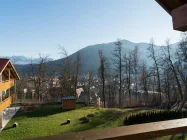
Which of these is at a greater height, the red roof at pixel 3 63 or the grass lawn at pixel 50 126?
the red roof at pixel 3 63

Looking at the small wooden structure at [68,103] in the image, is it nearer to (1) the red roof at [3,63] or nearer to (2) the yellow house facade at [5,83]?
(2) the yellow house facade at [5,83]

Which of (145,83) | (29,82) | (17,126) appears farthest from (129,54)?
(17,126)

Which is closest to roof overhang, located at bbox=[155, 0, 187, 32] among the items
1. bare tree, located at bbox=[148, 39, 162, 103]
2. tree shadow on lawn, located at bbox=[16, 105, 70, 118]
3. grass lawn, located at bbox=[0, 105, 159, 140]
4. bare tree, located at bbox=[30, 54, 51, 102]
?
grass lawn, located at bbox=[0, 105, 159, 140]

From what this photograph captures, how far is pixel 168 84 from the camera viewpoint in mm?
29328

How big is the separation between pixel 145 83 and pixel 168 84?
3.44 metres

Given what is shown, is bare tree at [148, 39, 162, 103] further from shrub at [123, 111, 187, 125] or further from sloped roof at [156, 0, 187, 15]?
sloped roof at [156, 0, 187, 15]

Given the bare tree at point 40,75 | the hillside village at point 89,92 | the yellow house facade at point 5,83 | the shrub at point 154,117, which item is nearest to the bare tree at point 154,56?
the hillside village at point 89,92

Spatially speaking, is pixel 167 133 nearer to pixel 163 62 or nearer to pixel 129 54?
A: pixel 163 62

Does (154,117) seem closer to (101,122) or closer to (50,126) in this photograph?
(101,122)

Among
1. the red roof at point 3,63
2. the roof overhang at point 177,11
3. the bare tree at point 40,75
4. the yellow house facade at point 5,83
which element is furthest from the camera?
the bare tree at point 40,75

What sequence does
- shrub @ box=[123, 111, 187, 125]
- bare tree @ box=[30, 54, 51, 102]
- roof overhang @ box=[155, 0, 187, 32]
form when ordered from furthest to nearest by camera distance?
bare tree @ box=[30, 54, 51, 102] < shrub @ box=[123, 111, 187, 125] < roof overhang @ box=[155, 0, 187, 32]

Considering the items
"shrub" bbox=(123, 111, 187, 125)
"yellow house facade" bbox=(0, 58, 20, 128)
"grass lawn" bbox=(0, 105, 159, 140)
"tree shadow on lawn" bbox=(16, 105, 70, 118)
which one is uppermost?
"yellow house facade" bbox=(0, 58, 20, 128)

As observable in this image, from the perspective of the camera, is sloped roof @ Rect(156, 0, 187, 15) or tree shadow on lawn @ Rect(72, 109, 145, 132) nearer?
sloped roof @ Rect(156, 0, 187, 15)

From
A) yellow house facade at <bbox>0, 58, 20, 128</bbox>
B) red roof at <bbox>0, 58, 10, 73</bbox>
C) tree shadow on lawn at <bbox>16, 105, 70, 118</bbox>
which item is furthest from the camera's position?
tree shadow on lawn at <bbox>16, 105, 70, 118</bbox>
